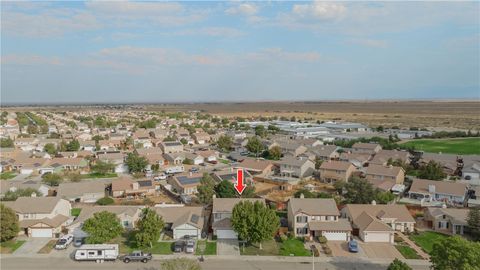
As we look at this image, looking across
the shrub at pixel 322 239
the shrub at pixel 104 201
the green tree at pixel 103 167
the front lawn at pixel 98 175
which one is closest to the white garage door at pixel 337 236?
the shrub at pixel 322 239

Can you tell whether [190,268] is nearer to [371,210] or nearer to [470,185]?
[371,210]

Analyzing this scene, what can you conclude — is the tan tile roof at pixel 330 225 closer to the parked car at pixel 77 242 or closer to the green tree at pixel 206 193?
the green tree at pixel 206 193

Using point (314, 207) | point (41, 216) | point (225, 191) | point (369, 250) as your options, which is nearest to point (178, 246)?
point (225, 191)

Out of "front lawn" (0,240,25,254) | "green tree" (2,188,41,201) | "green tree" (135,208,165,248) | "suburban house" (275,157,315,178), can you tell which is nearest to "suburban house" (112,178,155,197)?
"green tree" (2,188,41,201)

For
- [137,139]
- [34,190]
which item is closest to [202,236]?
[34,190]

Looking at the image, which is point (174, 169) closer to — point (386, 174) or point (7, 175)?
point (7, 175)

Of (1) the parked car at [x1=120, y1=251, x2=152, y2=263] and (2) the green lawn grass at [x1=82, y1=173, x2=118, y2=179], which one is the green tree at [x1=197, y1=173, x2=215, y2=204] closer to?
(1) the parked car at [x1=120, y1=251, x2=152, y2=263]
